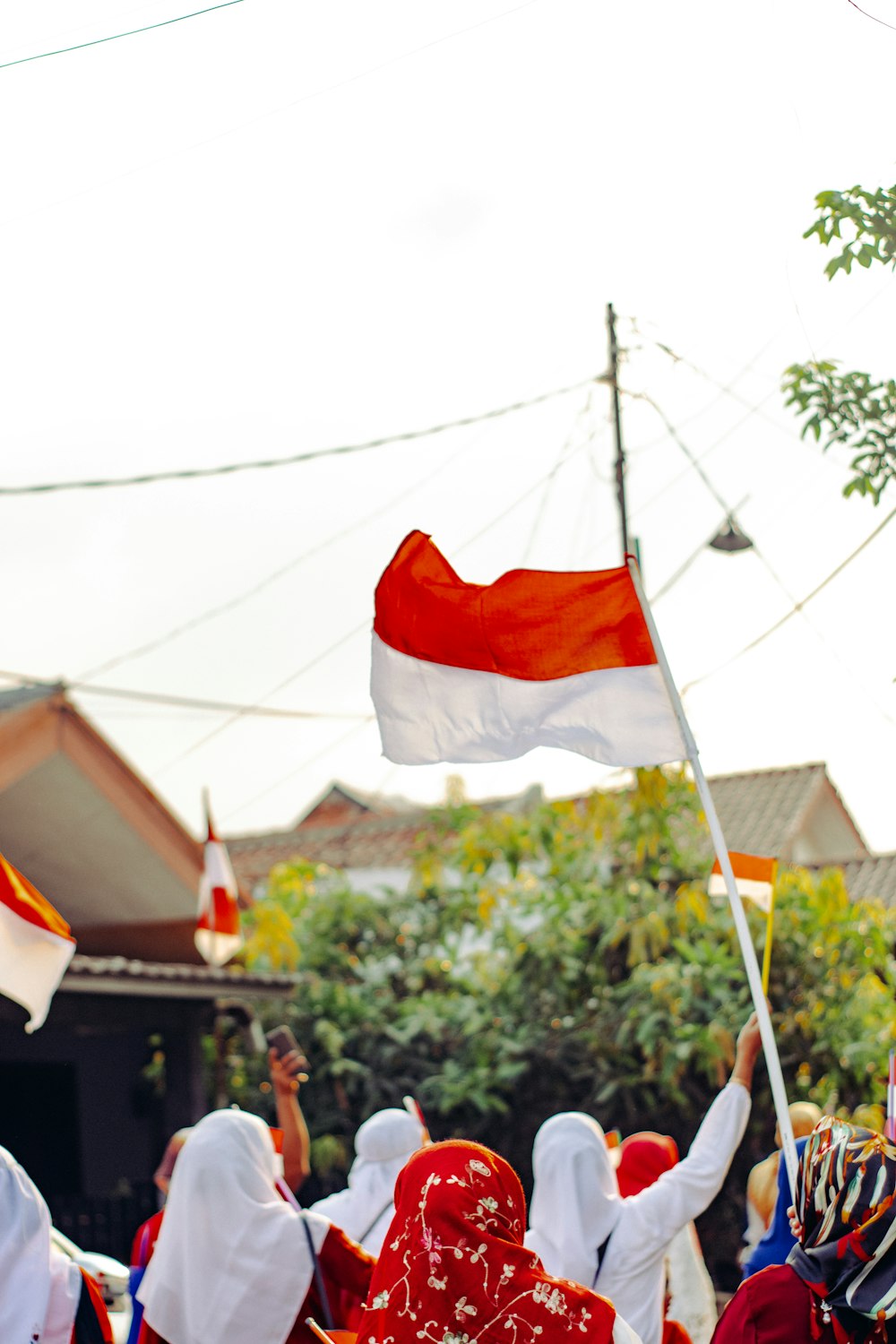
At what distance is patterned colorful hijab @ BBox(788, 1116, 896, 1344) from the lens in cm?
278

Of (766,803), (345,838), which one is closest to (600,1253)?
(345,838)

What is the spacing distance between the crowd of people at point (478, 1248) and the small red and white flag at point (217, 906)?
16.5 ft

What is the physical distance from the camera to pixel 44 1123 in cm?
1197

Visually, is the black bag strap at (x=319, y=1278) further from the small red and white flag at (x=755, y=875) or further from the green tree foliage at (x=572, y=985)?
the green tree foliage at (x=572, y=985)

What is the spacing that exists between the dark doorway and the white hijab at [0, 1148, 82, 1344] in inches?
322

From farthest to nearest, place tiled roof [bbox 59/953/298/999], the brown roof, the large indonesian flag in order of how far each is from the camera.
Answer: the brown roof, tiled roof [bbox 59/953/298/999], the large indonesian flag

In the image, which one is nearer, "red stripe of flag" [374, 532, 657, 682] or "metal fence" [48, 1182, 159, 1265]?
"red stripe of flag" [374, 532, 657, 682]

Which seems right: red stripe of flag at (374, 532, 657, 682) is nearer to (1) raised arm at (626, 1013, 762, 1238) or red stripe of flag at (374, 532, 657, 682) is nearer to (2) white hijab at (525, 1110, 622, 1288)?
(1) raised arm at (626, 1013, 762, 1238)

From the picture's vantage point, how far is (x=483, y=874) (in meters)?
11.5

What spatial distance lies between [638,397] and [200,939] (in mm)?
5278

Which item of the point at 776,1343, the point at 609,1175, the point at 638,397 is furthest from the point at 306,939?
the point at 776,1343

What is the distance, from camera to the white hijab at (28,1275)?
151 inches

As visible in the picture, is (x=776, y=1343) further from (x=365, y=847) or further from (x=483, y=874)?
(x=365, y=847)

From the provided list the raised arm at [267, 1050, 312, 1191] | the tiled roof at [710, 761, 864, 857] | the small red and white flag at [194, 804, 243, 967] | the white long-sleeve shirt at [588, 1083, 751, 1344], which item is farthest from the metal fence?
the tiled roof at [710, 761, 864, 857]
